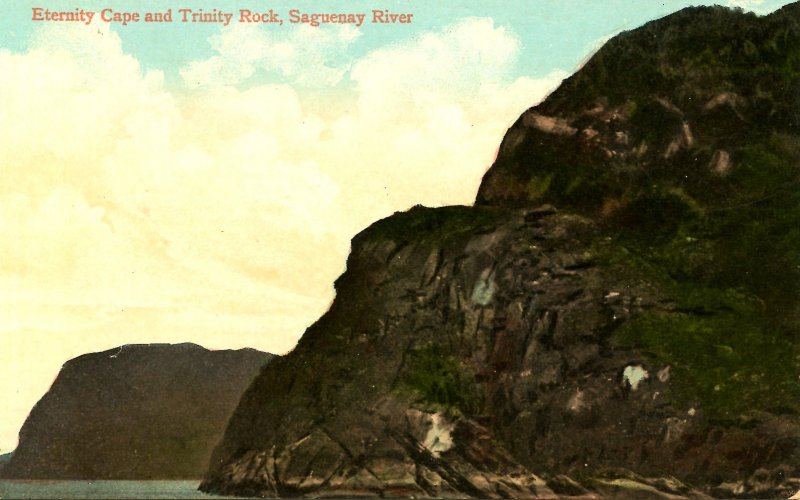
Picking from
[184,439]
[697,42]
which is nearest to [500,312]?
[697,42]

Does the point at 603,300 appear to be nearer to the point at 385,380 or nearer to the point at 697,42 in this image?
the point at 385,380

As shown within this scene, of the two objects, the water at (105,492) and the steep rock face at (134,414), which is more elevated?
the steep rock face at (134,414)

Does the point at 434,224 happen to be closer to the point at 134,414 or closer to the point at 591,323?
the point at 591,323

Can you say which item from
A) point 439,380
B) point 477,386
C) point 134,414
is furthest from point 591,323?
point 134,414

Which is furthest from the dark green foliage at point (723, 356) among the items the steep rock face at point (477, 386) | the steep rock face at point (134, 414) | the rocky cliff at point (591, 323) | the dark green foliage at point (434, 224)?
the steep rock face at point (134, 414)

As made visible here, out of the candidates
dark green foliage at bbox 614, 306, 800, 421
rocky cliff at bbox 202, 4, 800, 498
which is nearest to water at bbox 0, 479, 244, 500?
rocky cliff at bbox 202, 4, 800, 498

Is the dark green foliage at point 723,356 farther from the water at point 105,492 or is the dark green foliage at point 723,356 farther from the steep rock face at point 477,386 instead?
the water at point 105,492
